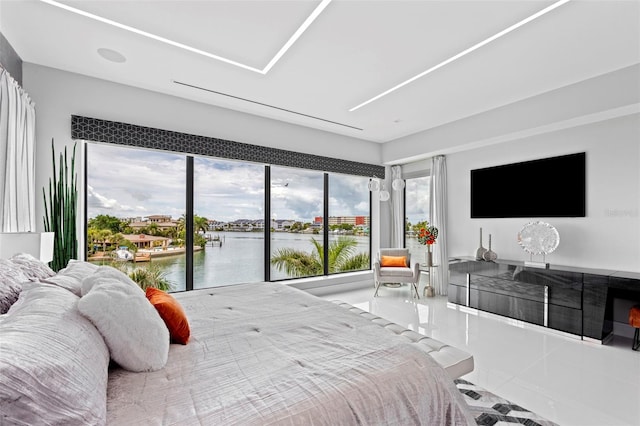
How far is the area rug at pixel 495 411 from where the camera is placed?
6.02 ft

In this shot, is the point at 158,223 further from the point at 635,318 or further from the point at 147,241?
the point at 635,318

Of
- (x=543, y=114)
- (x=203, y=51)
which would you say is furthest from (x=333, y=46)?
(x=543, y=114)

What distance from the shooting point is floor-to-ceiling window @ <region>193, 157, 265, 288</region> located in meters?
4.12

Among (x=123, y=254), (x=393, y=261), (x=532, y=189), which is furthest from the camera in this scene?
(x=393, y=261)

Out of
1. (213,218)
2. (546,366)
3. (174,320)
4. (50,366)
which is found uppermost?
(213,218)

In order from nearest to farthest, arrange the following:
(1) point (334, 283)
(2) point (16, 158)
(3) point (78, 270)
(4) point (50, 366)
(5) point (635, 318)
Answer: (4) point (50, 366) < (3) point (78, 270) < (2) point (16, 158) < (5) point (635, 318) < (1) point (334, 283)

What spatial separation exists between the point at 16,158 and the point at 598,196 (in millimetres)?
5833

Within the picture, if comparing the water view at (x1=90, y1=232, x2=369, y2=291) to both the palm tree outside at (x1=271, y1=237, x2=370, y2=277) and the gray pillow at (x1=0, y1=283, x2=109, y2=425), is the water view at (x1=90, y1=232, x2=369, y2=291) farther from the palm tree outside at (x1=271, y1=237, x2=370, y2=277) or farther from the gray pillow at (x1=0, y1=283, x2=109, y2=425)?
the gray pillow at (x1=0, y1=283, x2=109, y2=425)

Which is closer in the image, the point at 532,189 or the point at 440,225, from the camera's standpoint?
the point at 532,189

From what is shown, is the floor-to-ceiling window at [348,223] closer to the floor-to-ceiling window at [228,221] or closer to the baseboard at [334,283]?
the baseboard at [334,283]

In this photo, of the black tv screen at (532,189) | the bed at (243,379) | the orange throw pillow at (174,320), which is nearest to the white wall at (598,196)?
the black tv screen at (532,189)

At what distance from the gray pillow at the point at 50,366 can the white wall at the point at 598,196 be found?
466 centimetres

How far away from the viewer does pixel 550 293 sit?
3.40m

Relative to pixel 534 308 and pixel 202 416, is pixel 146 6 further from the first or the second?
pixel 534 308
